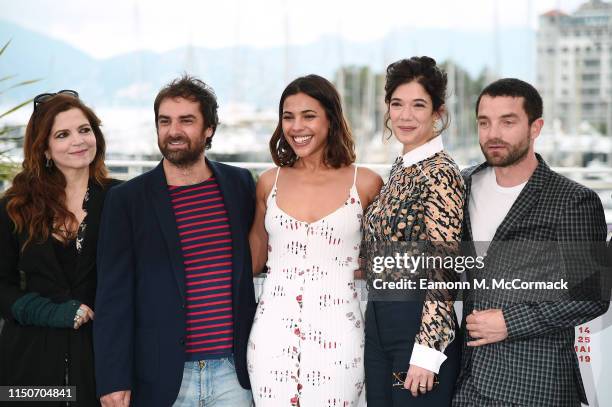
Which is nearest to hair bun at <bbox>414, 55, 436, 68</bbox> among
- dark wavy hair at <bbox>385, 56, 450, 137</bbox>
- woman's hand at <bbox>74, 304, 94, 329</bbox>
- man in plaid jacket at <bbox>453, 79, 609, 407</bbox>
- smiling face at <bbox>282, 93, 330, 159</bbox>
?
dark wavy hair at <bbox>385, 56, 450, 137</bbox>

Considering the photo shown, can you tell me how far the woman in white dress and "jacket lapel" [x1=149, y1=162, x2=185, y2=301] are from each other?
0.31m

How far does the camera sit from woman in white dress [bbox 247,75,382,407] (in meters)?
2.29

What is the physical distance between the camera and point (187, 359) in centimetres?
229

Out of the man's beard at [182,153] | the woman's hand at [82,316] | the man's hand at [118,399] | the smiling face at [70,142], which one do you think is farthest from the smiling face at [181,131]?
the man's hand at [118,399]

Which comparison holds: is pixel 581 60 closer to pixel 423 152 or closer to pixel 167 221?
pixel 423 152

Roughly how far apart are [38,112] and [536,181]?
1790 mm

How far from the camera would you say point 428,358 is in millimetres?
2025

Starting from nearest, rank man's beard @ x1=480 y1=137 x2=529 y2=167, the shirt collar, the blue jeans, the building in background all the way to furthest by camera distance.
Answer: man's beard @ x1=480 y1=137 x2=529 y2=167 < the shirt collar < the blue jeans < the building in background

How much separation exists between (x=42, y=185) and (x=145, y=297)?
0.58 metres

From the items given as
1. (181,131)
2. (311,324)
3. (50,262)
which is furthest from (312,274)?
(50,262)

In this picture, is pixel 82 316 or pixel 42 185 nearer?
pixel 82 316

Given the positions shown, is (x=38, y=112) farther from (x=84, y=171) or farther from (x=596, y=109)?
(x=596, y=109)

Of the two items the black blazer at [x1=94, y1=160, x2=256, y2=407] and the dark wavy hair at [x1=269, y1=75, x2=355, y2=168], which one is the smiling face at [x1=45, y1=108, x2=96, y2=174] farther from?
the dark wavy hair at [x1=269, y1=75, x2=355, y2=168]

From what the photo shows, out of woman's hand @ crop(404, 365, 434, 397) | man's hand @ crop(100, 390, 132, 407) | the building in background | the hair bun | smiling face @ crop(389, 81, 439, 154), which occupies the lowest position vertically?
man's hand @ crop(100, 390, 132, 407)
